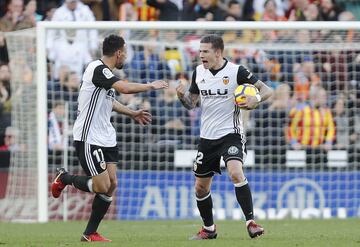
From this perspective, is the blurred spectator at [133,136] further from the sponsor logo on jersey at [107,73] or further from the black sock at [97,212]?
the sponsor logo on jersey at [107,73]

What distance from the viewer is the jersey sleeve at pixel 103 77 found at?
10.4m

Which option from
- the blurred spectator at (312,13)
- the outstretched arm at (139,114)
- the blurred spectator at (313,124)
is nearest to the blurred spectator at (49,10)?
the blurred spectator at (312,13)

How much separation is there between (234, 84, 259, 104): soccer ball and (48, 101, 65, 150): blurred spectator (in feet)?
22.4

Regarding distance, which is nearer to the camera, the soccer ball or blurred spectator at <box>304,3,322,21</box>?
the soccer ball

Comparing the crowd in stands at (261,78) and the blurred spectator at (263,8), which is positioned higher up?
the blurred spectator at (263,8)

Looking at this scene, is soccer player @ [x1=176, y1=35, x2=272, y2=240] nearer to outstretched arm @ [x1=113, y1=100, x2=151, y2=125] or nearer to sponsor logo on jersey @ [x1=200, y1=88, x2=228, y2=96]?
sponsor logo on jersey @ [x1=200, y1=88, x2=228, y2=96]

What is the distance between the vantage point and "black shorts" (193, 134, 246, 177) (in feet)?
35.3

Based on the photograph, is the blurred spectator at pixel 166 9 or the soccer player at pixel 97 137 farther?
the blurred spectator at pixel 166 9

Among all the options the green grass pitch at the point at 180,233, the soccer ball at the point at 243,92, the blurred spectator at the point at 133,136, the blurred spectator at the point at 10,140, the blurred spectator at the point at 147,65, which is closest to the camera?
the green grass pitch at the point at 180,233

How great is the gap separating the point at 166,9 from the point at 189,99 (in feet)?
32.6

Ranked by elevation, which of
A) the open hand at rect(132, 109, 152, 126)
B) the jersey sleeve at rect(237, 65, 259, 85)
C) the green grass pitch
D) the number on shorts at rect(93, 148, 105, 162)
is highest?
the jersey sleeve at rect(237, 65, 259, 85)

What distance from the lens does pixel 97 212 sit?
10.7m

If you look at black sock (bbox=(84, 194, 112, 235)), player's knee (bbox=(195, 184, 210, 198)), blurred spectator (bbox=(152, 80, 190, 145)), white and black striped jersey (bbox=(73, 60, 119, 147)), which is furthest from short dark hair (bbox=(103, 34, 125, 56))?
blurred spectator (bbox=(152, 80, 190, 145))

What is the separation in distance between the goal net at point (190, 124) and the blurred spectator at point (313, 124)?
0.02 meters
